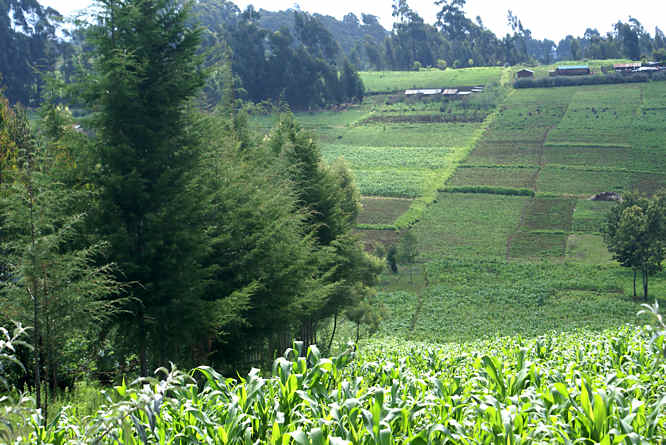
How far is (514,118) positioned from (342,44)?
403ft

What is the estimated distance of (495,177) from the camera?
63.8 m

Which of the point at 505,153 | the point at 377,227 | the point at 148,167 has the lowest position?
the point at 377,227

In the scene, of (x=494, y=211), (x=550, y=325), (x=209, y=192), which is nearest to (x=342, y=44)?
(x=494, y=211)

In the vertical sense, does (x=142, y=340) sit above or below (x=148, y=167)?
below

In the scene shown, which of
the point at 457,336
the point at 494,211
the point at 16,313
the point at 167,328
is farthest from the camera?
the point at 494,211

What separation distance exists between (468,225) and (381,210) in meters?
9.04

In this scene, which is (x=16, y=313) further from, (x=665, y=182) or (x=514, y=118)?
(x=514, y=118)

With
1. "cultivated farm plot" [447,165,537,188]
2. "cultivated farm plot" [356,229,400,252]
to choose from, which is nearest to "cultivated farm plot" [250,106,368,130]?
"cultivated farm plot" [447,165,537,188]

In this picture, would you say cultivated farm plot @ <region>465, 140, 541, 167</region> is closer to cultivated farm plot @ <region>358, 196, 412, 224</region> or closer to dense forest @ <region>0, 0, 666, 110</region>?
cultivated farm plot @ <region>358, 196, 412, 224</region>

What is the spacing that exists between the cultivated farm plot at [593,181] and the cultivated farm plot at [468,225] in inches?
177

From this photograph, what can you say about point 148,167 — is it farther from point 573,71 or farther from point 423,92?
point 573,71

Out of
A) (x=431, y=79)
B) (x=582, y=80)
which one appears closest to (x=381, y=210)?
(x=582, y=80)

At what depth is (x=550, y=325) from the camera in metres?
Result: 34.1

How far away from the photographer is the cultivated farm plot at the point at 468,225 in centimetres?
4947
